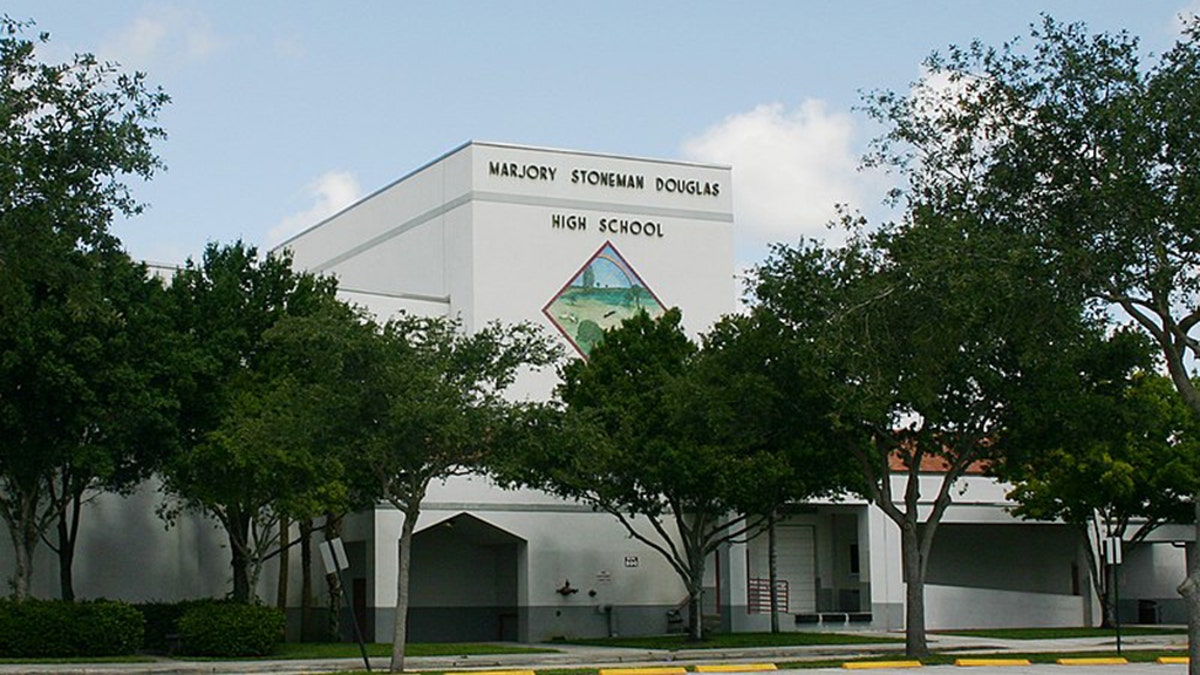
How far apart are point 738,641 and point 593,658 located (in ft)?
24.9

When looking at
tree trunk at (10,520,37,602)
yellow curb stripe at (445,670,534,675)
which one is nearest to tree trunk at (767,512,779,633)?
yellow curb stripe at (445,670,534,675)

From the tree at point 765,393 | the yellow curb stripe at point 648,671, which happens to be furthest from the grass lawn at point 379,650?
the yellow curb stripe at point 648,671

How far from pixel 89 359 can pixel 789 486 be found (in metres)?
17.9

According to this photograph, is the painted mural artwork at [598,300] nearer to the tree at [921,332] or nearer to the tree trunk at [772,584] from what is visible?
the tree trunk at [772,584]

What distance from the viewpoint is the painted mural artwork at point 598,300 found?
54812 mm

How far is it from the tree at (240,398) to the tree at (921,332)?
11.3m

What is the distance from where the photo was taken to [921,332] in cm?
2683

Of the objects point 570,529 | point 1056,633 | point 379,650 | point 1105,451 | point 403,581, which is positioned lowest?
point 379,650

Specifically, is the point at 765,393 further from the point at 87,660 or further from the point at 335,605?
the point at 335,605

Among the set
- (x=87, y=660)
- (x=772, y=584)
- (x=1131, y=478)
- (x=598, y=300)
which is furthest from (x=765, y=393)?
(x=598, y=300)

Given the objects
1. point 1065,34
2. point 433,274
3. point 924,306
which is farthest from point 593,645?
point 1065,34

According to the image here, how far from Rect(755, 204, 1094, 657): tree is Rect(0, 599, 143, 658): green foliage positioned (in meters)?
17.3

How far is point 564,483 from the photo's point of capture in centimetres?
4391

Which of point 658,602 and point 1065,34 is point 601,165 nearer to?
point 658,602
